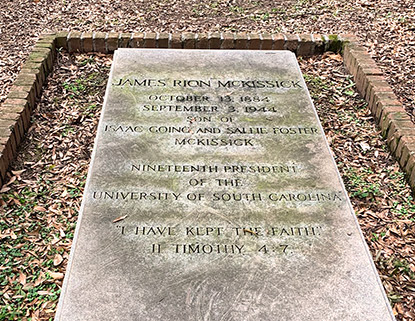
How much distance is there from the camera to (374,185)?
3688 mm

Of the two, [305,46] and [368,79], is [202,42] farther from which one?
[368,79]

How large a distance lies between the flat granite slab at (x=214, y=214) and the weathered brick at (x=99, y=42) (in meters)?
1.08

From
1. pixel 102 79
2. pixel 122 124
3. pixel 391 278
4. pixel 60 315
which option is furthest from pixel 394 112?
pixel 60 315

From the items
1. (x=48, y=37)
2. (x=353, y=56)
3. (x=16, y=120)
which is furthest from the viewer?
(x=48, y=37)

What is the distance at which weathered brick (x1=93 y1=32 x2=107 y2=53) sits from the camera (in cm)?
491

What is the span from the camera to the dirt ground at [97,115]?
3.12 m

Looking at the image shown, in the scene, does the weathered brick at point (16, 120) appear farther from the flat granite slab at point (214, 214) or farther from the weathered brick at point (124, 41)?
the weathered brick at point (124, 41)

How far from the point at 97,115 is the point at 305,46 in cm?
215

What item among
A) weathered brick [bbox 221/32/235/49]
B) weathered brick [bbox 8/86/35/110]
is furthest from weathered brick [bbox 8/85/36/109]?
weathered brick [bbox 221/32/235/49]

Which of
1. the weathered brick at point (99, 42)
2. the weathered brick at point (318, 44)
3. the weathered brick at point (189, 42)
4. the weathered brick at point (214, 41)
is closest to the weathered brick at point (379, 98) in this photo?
the weathered brick at point (318, 44)

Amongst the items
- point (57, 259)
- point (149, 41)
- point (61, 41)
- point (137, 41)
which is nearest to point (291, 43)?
point (149, 41)

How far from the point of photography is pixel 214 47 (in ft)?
16.3

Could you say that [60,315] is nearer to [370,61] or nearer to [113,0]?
[370,61]

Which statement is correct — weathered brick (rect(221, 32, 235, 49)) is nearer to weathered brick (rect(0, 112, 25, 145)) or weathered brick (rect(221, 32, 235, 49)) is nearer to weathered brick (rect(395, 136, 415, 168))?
weathered brick (rect(395, 136, 415, 168))
